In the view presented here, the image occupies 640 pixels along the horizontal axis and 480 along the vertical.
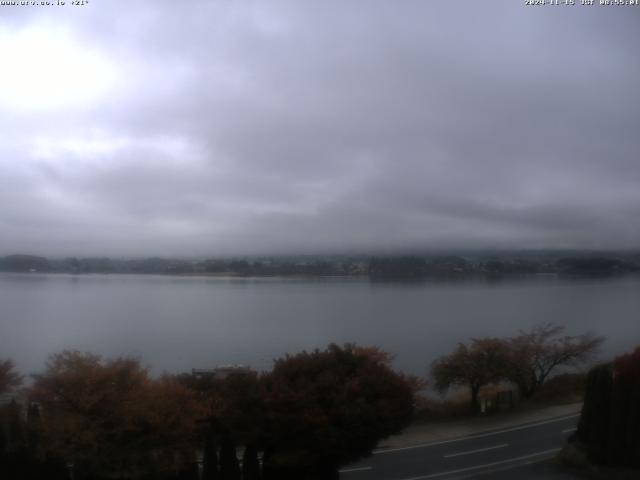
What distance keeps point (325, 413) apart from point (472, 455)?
375cm

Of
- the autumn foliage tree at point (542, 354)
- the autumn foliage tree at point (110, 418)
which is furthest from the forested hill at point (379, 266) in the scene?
the autumn foliage tree at point (110, 418)

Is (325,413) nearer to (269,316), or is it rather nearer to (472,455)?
(472,455)

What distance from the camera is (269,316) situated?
3541 centimetres

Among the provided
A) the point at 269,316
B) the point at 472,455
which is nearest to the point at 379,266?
the point at 269,316

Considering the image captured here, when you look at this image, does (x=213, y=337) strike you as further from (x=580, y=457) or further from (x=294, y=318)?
(x=580, y=457)

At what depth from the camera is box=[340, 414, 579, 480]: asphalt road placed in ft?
36.8

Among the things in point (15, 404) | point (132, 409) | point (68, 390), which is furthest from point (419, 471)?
point (15, 404)

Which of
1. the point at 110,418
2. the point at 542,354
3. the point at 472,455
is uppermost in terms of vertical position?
the point at 110,418

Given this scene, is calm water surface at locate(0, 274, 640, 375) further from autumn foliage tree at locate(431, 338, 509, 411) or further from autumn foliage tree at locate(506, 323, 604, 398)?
autumn foliage tree at locate(431, 338, 509, 411)

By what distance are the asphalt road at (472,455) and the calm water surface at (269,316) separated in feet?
28.5

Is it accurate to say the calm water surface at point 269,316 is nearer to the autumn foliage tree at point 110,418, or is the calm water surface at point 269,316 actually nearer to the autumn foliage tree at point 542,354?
the autumn foliage tree at point 542,354

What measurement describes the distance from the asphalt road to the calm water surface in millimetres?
8698

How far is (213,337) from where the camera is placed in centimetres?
2817

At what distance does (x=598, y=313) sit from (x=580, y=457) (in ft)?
77.3
